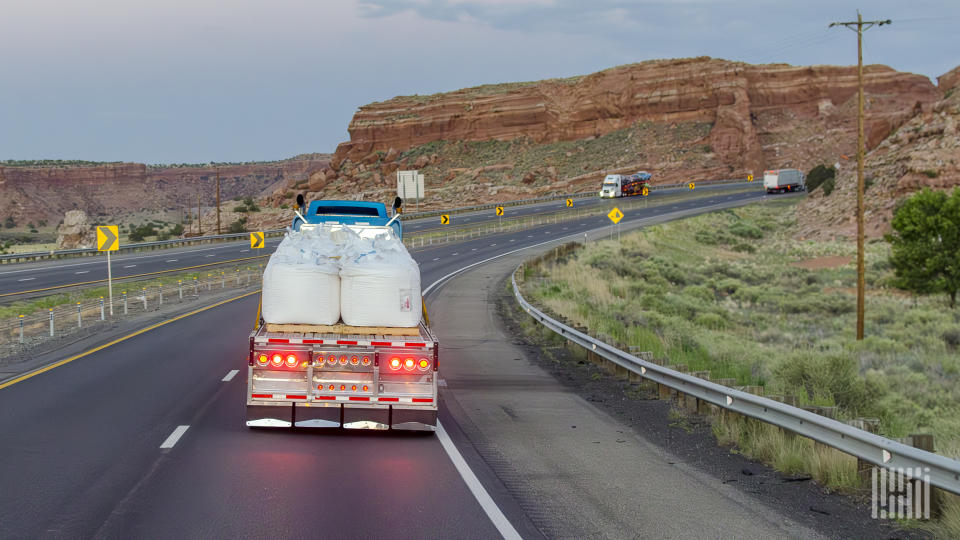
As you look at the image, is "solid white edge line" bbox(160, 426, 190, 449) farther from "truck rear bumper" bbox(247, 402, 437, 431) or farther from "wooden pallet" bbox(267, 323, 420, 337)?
"wooden pallet" bbox(267, 323, 420, 337)

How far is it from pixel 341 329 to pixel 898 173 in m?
65.9

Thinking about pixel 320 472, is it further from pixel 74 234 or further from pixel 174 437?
pixel 74 234

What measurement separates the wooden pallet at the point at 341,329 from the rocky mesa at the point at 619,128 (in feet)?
329

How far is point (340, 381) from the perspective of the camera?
1030 cm

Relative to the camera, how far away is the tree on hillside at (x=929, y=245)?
40000 mm

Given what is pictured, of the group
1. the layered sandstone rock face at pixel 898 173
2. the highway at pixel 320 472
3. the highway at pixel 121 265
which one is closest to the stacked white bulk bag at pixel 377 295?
the highway at pixel 320 472

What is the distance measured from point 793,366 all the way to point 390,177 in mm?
117442

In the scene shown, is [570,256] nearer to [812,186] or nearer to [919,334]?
[919,334]

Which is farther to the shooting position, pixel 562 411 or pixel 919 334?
pixel 919 334

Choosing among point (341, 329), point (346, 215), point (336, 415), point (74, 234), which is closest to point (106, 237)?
point (346, 215)

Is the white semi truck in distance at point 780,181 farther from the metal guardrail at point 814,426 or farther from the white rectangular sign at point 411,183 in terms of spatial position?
the metal guardrail at point 814,426

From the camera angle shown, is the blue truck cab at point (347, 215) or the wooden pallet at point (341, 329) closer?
the wooden pallet at point (341, 329)

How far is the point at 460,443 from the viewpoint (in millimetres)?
10469

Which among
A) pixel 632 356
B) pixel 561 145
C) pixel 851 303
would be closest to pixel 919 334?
pixel 851 303
